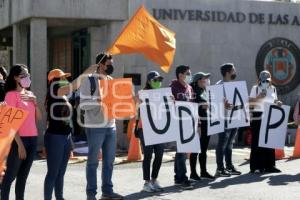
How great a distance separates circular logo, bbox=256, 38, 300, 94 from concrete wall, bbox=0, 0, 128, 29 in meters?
4.83

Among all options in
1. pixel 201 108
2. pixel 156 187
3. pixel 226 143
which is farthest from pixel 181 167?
pixel 226 143

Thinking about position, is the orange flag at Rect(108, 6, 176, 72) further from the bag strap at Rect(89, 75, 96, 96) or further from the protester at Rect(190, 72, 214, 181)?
the bag strap at Rect(89, 75, 96, 96)

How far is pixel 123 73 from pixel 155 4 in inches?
87.0

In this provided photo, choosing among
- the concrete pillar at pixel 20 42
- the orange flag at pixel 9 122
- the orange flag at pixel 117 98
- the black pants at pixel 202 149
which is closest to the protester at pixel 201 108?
the black pants at pixel 202 149

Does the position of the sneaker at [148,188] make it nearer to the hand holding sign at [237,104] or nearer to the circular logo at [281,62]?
the hand holding sign at [237,104]

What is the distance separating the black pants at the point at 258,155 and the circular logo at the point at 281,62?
7061 millimetres

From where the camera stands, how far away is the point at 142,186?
9883 mm

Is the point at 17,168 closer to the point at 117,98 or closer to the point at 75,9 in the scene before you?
the point at 117,98

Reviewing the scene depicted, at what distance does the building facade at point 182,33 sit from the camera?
52.5ft

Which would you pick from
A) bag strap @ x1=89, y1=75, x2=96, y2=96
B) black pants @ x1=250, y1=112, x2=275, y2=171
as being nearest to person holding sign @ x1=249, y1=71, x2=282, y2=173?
black pants @ x1=250, y1=112, x2=275, y2=171

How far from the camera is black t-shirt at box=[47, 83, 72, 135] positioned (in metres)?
7.38

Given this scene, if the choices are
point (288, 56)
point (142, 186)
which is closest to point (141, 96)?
point (142, 186)

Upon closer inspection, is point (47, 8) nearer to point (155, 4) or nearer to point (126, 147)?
point (155, 4)

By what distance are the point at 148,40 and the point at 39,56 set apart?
24.1ft
